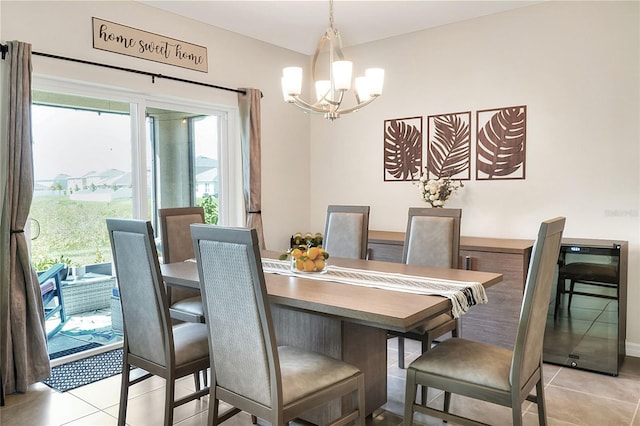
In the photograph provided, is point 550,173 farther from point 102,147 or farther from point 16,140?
point 16,140

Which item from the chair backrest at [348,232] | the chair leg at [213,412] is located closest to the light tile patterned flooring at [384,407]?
the chair leg at [213,412]

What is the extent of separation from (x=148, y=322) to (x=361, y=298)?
3.31 ft

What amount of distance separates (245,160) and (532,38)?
2.71 metres

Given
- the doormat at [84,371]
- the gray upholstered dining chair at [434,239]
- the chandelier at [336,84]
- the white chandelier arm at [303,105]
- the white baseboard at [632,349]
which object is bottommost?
the doormat at [84,371]

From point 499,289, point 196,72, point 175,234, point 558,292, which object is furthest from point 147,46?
point 558,292

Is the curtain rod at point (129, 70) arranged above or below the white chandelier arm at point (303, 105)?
above

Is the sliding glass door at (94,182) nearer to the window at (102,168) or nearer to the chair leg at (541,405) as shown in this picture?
the window at (102,168)

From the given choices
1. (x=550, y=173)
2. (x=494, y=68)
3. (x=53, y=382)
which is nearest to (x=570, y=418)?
(x=550, y=173)

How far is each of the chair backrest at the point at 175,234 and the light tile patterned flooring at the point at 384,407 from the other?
33.2 inches

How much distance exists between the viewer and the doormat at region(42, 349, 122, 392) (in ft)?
10.3

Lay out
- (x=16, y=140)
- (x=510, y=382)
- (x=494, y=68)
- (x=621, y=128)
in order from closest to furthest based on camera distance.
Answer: (x=510, y=382)
(x=16, y=140)
(x=621, y=128)
(x=494, y=68)

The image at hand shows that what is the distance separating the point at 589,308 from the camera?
3.36m

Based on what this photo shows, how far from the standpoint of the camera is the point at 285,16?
417 centimetres

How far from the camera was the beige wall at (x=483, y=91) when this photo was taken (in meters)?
3.52
